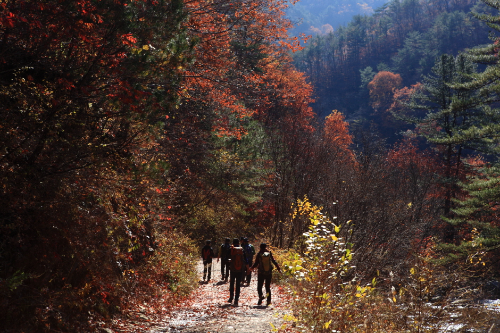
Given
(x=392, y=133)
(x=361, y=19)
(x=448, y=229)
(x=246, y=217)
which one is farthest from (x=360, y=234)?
(x=361, y=19)

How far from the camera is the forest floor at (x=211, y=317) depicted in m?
7.70

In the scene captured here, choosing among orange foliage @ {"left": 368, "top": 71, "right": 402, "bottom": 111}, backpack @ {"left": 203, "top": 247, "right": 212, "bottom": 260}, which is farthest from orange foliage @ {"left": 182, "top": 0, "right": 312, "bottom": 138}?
orange foliage @ {"left": 368, "top": 71, "right": 402, "bottom": 111}

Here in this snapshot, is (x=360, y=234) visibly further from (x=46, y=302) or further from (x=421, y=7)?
(x=421, y=7)

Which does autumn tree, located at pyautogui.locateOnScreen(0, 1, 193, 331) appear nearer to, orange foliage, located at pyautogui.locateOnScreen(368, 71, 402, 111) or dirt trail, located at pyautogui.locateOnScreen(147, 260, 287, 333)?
dirt trail, located at pyautogui.locateOnScreen(147, 260, 287, 333)

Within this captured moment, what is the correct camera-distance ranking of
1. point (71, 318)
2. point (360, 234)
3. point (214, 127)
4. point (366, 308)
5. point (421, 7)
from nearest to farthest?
point (71, 318)
point (366, 308)
point (360, 234)
point (214, 127)
point (421, 7)

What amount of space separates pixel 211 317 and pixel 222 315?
12.2 inches

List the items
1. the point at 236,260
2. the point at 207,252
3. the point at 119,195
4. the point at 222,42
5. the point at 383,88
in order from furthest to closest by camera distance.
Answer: the point at 383,88 → the point at 207,252 → the point at 222,42 → the point at 236,260 → the point at 119,195

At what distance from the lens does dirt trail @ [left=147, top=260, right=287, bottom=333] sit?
7.80 metres

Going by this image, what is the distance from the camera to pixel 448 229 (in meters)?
27.2

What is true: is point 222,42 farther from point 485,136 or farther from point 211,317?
point 485,136

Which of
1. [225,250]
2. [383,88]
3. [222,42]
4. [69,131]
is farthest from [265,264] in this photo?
[383,88]

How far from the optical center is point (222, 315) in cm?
908

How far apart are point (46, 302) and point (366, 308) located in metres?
5.91

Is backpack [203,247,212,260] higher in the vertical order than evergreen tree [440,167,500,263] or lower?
lower
